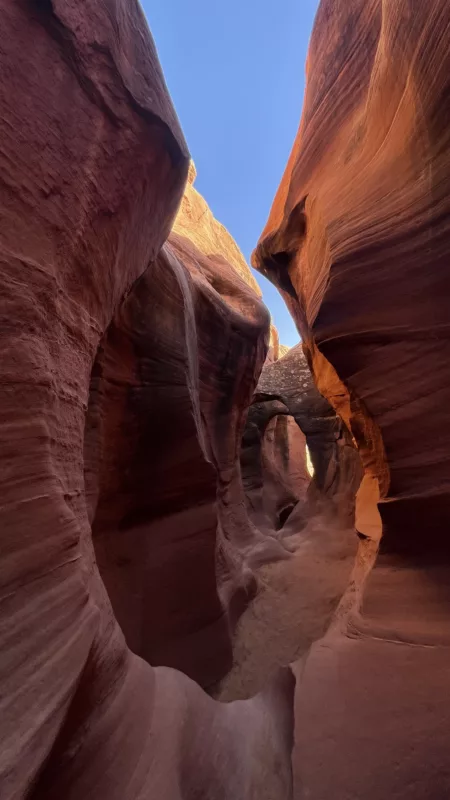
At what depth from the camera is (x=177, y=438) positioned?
3.89m

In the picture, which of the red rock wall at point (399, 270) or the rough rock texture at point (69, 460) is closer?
the rough rock texture at point (69, 460)

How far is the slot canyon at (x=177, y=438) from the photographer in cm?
143

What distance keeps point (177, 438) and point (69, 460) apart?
6.88ft

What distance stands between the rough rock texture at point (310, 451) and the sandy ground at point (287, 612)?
6.46 feet

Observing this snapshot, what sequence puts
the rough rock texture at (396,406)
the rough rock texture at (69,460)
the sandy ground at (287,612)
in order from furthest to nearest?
the sandy ground at (287,612)
the rough rock texture at (396,406)
the rough rock texture at (69,460)

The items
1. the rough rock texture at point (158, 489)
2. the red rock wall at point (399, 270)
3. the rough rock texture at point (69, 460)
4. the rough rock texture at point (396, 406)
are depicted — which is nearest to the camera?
the rough rock texture at point (69, 460)

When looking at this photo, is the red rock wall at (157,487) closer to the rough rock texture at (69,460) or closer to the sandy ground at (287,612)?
the sandy ground at (287,612)

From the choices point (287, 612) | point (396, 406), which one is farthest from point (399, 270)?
point (287, 612)

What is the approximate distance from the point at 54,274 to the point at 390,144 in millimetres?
2796

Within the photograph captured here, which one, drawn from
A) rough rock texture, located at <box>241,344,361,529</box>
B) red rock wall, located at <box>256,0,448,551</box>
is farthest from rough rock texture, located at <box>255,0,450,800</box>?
rough rock texture, located at <box>241,344,361,529</box>

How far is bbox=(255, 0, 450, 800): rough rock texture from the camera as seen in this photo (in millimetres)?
1757

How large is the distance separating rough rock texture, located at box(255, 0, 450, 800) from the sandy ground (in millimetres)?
1306

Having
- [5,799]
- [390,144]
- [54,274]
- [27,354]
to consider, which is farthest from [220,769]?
[390,144]

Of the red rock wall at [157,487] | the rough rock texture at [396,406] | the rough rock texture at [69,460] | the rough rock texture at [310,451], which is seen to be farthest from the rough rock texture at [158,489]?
the rough rock texture at [310,451]
